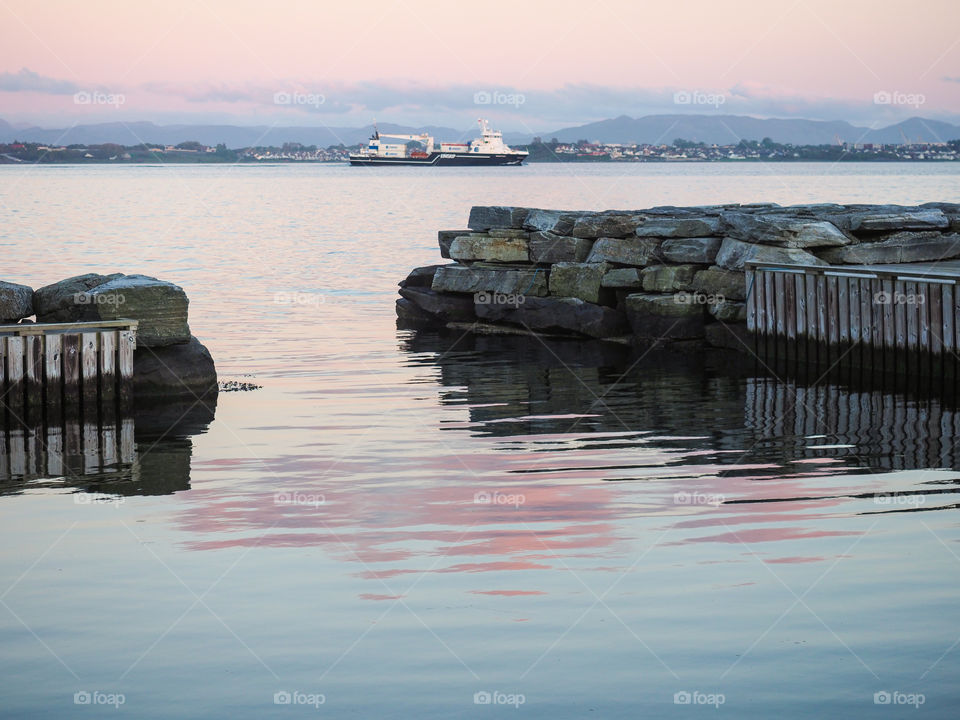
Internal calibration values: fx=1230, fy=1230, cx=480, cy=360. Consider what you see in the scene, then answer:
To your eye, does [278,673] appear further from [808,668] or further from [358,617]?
[808,668]

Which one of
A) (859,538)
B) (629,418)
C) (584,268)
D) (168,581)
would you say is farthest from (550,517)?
(584,268)

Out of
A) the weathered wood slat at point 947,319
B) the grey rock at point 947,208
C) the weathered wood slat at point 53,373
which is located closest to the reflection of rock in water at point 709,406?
the weathered wood slat at point 947,319

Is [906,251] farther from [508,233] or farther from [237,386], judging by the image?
[237,386]

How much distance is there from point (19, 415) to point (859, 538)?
37.5ft

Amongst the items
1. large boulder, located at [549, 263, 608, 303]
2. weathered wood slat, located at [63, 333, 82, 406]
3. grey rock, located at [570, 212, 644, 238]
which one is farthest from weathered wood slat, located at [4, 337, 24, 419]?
grey rock, located at [570, 212, 644, 238]

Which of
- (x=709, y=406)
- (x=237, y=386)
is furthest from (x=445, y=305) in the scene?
(x=709, y=406)

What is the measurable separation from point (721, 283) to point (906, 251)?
11.8 feet

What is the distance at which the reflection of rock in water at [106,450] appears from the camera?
13516mm

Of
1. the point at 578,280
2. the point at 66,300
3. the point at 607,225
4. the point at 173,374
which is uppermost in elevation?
the point at 607,225

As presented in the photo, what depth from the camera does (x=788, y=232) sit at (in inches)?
960

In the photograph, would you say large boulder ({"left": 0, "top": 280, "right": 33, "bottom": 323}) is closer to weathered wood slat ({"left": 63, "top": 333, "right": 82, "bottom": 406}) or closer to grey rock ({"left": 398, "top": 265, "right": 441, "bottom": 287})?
weathered wood slat ({"left": 63, "top": 333, "right": 82, "bottom": 406})

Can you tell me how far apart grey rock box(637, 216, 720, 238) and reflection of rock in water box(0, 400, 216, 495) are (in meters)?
11.6

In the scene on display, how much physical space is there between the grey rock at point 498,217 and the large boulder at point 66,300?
38.3 ft

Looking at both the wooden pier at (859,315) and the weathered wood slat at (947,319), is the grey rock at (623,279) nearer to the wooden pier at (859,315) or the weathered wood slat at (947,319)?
the wooden pier at (859,315)
